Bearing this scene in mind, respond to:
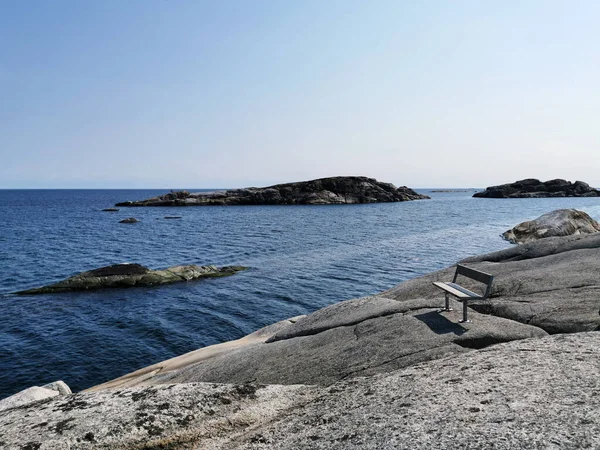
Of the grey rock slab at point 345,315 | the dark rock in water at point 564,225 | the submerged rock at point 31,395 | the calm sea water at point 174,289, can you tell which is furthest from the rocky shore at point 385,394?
the dark rock in water at point 564,225

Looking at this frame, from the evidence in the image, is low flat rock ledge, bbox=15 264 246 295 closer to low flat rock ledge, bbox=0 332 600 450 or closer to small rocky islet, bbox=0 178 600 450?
small rocky islet, bbox=0 178 600 450

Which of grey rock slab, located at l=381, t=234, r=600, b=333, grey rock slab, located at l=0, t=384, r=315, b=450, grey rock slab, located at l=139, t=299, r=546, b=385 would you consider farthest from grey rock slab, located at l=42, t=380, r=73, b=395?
grey rock slab, located at l=381, t=234, r=600, b=333

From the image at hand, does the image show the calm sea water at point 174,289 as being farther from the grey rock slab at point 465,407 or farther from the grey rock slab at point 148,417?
the grey rock slab at point 465,407

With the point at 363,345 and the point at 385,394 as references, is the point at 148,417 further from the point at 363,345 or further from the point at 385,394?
the point at 363,345

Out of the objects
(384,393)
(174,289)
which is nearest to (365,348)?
(384,393)

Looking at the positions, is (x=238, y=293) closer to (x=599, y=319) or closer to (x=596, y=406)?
(x=599, y=319)

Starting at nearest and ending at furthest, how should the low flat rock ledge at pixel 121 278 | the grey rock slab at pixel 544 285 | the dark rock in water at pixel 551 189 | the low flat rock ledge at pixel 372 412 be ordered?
the low flat rock ledge at pixel 372 412 → the grey rock slab at pixel 544 285 → the low flat rock ledge at pixel 121 278 → the dark rock in water at pixel 551 189

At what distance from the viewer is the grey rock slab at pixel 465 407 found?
16.2 ft

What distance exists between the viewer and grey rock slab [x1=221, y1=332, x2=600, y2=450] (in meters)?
4.93

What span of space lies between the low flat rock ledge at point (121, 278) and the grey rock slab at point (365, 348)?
21.0 meters

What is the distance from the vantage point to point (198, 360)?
14.1 metres

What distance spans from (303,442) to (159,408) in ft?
8.37

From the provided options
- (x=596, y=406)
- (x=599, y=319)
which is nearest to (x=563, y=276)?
(x=599, y=319)

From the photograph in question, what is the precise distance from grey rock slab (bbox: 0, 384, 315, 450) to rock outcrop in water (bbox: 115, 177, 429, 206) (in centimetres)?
13137
